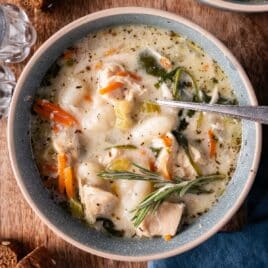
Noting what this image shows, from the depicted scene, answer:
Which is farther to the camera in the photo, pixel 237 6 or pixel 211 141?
pixel 211 141

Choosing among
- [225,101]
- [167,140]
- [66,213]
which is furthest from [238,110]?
[66,213]

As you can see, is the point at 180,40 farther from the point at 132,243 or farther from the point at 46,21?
the point at 132,243

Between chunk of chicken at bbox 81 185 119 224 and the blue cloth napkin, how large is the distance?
28cm

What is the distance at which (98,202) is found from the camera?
6.75ft

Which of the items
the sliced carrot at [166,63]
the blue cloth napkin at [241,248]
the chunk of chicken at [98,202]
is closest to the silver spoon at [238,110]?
the sliced carrot at [166,63]

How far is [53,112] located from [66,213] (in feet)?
1.24

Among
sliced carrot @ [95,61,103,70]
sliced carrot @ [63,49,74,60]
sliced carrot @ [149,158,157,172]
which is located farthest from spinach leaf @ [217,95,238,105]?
sliced carrot @ [63,49,74,60]

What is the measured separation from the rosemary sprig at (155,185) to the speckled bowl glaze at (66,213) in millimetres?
118

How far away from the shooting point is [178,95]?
212 cm

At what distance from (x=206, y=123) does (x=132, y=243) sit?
1.67ft

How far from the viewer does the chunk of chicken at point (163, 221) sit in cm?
209

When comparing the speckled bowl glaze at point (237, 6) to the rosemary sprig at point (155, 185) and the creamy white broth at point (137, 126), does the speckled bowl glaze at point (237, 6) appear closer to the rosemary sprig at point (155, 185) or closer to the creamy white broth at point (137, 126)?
the creamy white broth at point (137, 126)

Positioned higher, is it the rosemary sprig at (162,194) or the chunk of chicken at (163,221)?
the rosemary sprig at (162,194)

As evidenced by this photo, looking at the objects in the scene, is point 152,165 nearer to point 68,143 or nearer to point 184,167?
point 184,167
